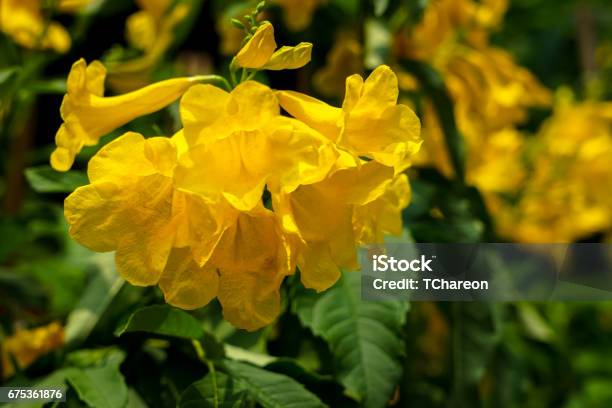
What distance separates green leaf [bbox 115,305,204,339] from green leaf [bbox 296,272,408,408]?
14 cm

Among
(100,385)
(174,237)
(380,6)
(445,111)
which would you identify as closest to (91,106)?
(174,237)

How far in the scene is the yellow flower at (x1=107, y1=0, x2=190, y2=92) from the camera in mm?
1244

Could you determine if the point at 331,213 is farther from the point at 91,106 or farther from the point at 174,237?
the point at 91,106

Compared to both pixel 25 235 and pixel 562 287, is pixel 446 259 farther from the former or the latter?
pixel 25 235

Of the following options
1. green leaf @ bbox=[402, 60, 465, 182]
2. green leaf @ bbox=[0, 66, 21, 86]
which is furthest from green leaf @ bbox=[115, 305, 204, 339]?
green leaf @ bbox=[402, 60, 465, 182]

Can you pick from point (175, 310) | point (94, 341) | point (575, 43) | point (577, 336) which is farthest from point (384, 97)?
point (575, 43)

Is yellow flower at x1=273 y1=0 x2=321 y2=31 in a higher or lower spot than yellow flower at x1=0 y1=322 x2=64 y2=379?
higher

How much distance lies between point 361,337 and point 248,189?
0.28 metres

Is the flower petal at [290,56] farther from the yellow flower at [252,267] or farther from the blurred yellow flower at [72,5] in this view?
the blurred yellow flower at [72,5]

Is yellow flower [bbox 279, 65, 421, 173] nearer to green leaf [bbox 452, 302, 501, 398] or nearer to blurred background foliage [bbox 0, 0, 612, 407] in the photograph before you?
blurred background foliage [bbox 0, 0, 612, 407]

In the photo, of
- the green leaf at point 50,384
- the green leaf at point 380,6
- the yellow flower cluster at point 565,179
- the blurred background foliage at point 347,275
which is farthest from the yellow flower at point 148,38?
the yellow flower cluster at point 565,179

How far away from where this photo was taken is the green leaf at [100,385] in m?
0.76

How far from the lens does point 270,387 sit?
79 cm

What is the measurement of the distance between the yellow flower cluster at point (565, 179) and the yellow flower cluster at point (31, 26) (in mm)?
865
